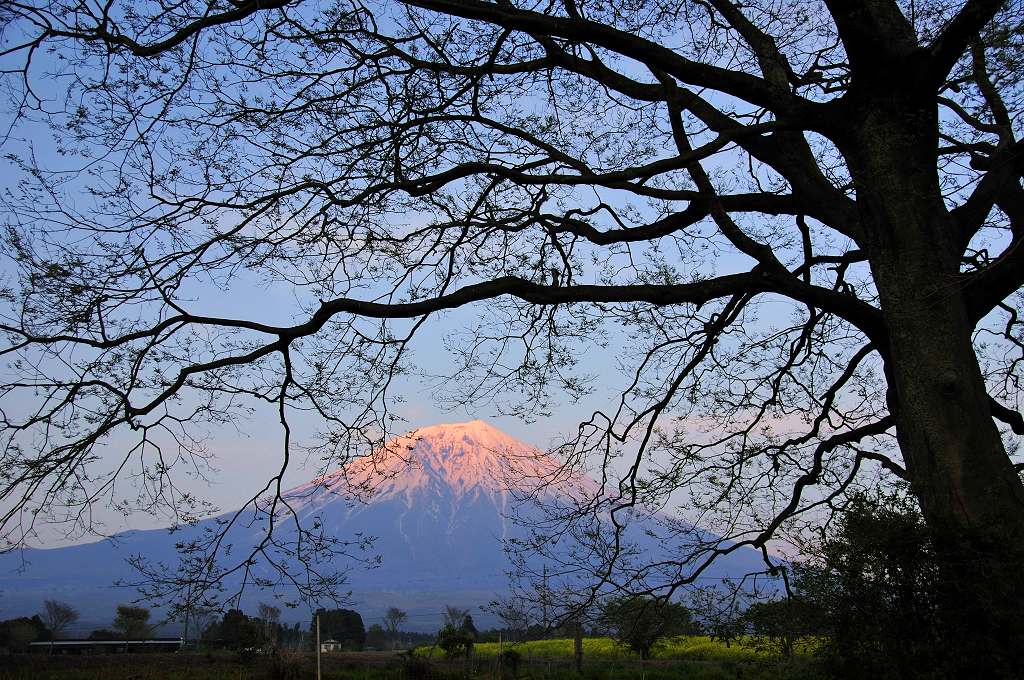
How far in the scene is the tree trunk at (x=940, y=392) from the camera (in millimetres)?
4148

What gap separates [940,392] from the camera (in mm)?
5188

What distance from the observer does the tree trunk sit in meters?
4.15

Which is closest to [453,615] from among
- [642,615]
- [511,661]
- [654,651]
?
[654,651]

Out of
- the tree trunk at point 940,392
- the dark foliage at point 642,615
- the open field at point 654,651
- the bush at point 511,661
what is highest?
Result: the tree trunk at point 940,392

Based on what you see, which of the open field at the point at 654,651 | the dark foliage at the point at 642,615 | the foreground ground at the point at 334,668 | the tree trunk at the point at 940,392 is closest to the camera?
the tree trunk at the point at 940,392

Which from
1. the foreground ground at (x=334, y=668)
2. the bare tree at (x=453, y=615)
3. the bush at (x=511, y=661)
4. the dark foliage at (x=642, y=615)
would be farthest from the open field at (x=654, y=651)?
the dark foliage at (x=642, y=615)

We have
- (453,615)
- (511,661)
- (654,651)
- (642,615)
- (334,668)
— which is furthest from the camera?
(453,615)

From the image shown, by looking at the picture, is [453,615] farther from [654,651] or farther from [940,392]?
[940,392]

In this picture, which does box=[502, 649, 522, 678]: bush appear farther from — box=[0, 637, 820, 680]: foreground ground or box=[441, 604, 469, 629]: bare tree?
box=[441, 604, 469, 629]: bare tree

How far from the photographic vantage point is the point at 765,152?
262 inches

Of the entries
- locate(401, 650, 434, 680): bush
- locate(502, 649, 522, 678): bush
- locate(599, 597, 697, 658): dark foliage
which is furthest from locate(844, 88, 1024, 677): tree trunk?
locate(502, 649, 522, 678): bush

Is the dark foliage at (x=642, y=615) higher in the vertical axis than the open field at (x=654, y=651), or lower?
higher

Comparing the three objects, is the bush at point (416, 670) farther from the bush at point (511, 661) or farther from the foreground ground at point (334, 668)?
the bush at point (511, 661)

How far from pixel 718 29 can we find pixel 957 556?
476 cm
